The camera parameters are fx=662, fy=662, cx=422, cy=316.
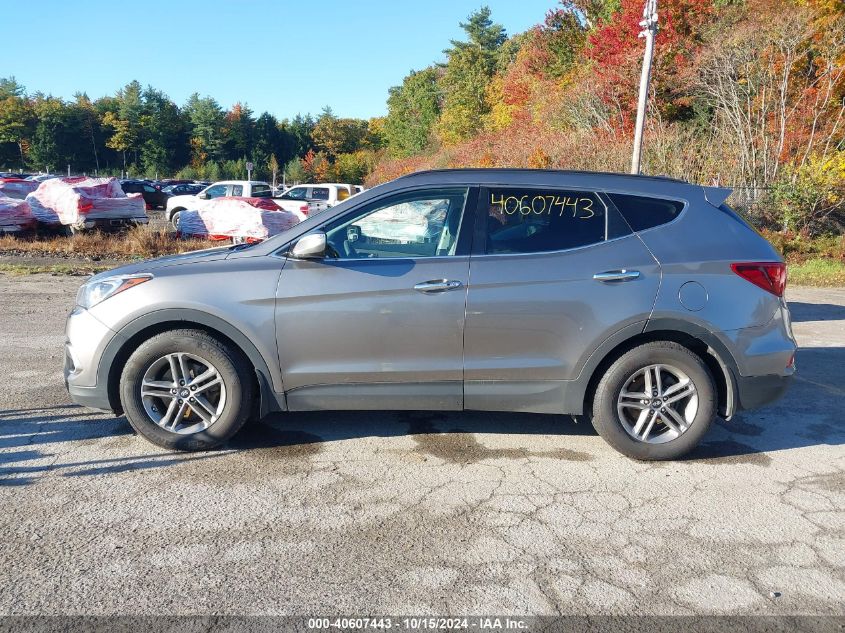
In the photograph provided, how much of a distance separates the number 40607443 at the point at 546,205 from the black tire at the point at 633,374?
96 cm

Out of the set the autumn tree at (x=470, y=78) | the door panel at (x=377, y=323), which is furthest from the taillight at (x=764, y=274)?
the autumn tree at (x=470, y=78)

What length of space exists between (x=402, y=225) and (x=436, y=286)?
52 cm

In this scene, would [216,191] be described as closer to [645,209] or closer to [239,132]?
[645,209]

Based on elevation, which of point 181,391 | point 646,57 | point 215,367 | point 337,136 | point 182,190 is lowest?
point 181,391

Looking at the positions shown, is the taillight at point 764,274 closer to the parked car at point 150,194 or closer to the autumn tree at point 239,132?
the parked car at point 150,194

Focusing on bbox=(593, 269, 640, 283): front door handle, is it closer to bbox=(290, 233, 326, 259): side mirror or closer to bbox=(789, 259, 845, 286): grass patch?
bbox=(290, 233, 326, 259): side mirror

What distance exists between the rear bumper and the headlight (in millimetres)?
3882

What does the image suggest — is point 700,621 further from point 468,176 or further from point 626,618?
point 468,176

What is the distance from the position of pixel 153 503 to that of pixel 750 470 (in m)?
3.62

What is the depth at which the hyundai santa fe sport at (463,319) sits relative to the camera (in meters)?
4.18

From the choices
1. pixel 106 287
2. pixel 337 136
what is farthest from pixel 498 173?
pixel 337 136

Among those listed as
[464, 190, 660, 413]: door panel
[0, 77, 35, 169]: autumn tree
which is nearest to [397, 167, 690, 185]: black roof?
[464, 190, 660, 413]: door panel

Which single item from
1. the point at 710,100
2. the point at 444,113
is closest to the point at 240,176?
the point at 444,113

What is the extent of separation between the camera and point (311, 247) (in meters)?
4.13
